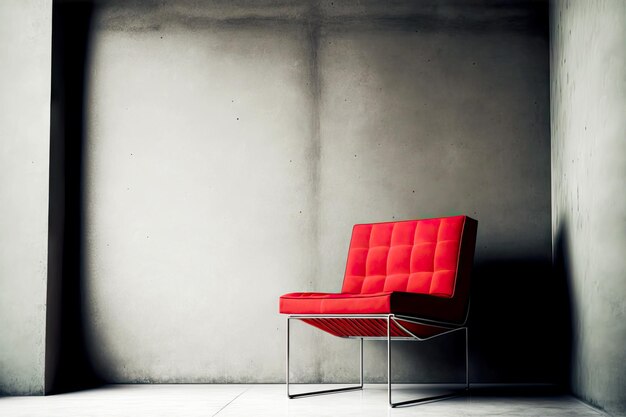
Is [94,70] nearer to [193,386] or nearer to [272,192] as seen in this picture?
[272,192]

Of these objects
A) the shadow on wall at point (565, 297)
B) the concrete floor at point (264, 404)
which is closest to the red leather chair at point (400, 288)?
the concrete floor at point (264, 404)

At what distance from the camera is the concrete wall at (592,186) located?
298cm

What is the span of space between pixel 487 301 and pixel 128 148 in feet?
7.46

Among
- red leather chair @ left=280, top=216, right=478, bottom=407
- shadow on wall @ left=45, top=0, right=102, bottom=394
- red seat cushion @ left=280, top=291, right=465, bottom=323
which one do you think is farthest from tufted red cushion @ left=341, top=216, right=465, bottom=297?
shadow on wall @ left=45, top=0, right=102, bottom=394

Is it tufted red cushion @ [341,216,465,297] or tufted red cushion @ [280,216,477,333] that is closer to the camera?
tufted red cushion @ [280,216,477,333]

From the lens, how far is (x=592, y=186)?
3.34 meters

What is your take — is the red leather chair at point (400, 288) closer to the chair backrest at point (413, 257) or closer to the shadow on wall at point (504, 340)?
the chair backrest at point (413, 257)

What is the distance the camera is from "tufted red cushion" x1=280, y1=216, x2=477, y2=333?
3.24 m

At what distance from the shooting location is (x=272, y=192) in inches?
169

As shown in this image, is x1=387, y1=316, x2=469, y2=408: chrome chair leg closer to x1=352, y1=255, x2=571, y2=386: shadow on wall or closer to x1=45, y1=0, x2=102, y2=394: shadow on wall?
x1=352, y1=255, x2=571, y2=386: shadow on wall

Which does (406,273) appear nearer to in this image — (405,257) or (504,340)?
(405,257)

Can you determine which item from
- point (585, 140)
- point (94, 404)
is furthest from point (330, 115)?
point (94, 404)

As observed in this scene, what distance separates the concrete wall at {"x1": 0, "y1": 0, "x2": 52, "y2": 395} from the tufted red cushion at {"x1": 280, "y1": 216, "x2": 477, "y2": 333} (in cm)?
141

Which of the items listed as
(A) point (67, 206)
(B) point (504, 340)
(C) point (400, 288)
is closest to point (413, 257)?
(C) point (400, 288)
